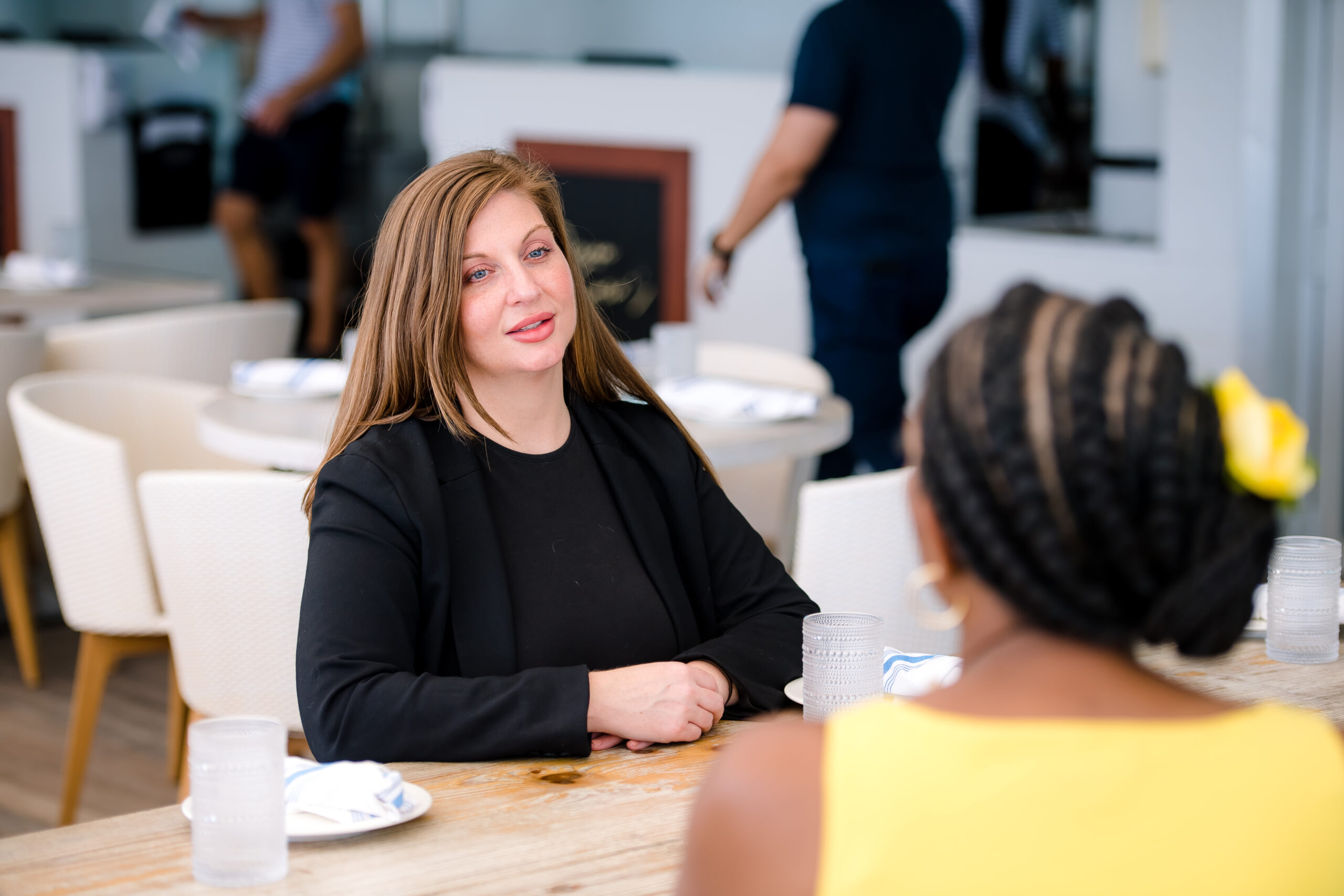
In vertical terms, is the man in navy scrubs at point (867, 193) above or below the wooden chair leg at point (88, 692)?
above

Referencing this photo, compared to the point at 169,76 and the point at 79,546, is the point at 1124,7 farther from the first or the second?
the point at 169,76

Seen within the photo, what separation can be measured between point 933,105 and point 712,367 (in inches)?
31.1

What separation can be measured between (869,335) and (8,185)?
484 cm

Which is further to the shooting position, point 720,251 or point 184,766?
point 720,251

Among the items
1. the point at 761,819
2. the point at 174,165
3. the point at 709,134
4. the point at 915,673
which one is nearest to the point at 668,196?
the point at 709,134

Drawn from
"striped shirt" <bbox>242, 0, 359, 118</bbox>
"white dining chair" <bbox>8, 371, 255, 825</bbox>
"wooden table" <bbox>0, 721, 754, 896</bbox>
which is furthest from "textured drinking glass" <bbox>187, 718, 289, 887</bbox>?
"striped shirt" <bbox>242, 0, 359, 118</bbox>

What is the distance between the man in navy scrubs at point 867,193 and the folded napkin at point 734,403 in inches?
31.3

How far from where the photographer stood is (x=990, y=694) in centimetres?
85

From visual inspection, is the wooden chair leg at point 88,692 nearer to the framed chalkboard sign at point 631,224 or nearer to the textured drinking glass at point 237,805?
the textured drinking glass at point 237,805

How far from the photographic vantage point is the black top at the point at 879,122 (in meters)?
3.48

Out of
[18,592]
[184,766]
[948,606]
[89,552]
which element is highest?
[948,606]

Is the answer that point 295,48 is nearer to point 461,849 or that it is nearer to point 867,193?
point 867,193

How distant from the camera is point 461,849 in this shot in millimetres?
1185

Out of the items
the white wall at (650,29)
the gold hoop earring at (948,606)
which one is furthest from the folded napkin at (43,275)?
the gold hoop earring at (948,606)
